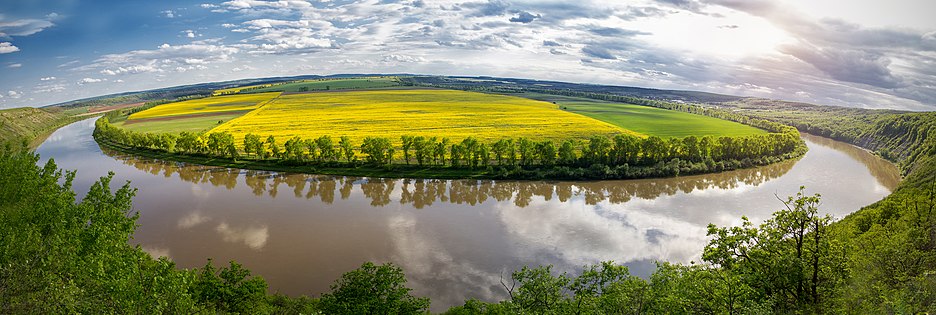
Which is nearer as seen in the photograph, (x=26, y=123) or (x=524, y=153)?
(x=524, y=153)

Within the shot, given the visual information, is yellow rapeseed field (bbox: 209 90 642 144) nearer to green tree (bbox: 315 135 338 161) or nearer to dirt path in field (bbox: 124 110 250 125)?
dirt path in field (bbox: 124 110 250 125)

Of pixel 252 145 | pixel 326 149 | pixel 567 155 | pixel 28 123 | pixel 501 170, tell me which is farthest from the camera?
pixel 28 123

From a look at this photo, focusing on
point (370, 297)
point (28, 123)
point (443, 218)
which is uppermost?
point (28, 123)

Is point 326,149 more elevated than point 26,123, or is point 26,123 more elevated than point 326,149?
point 26,123

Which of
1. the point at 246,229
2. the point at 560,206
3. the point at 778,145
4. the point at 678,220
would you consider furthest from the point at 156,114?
the point at 778,145

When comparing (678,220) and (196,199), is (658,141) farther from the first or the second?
(196,199)

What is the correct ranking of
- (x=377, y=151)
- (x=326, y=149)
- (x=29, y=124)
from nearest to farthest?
(x=377, y=151), (x=326, y=149), (x=29, y=124)

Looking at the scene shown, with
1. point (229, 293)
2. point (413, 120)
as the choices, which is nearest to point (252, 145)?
point (413, 120)

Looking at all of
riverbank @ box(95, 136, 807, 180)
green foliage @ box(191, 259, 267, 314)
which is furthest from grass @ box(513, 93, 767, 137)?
green foliage @ box(191, 259, 267, 314)

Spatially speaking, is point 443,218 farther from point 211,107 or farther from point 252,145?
point 211,107
